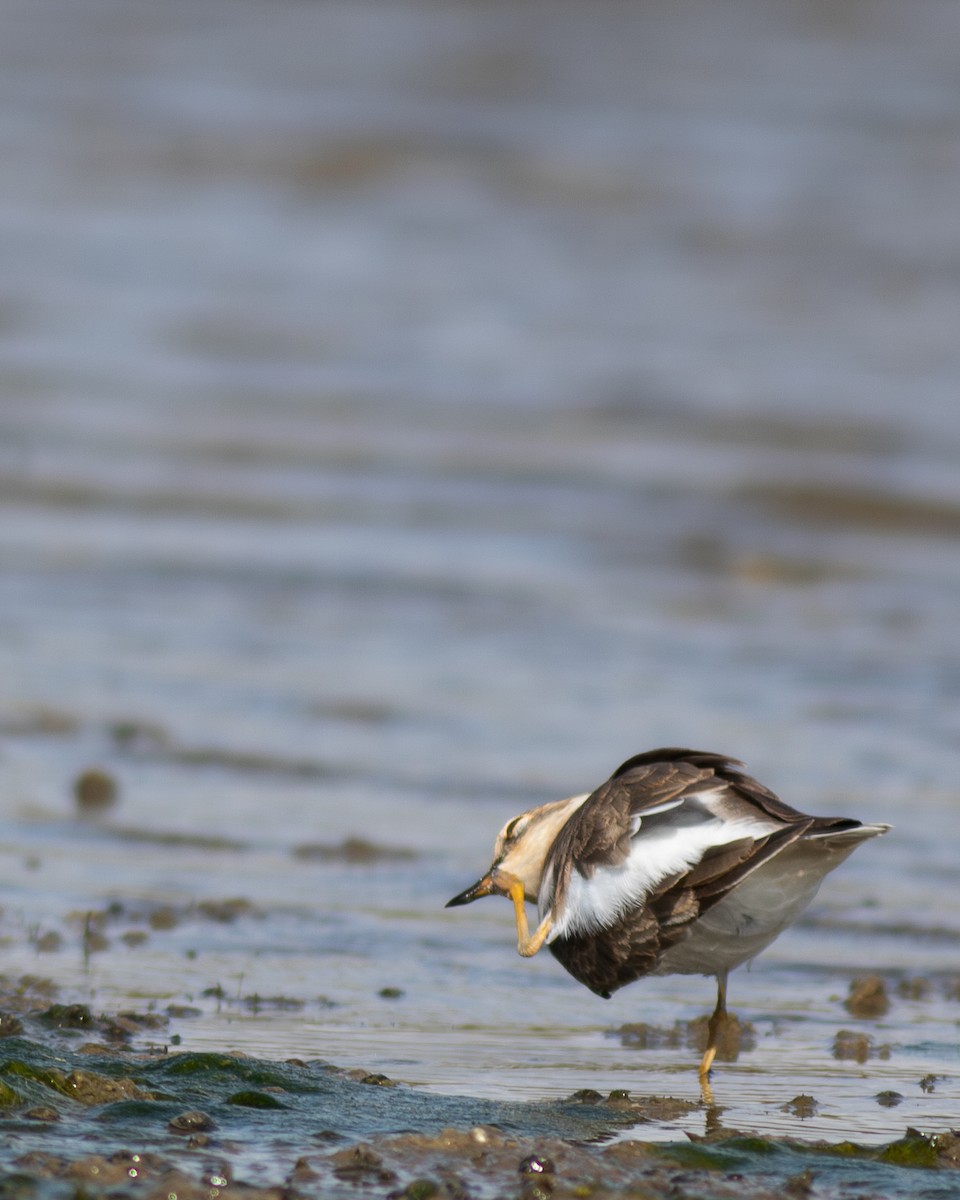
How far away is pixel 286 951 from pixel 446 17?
19367 mm

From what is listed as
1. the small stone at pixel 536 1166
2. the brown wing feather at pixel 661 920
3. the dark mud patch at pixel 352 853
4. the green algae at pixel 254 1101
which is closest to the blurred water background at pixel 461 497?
the dark mud patch at pixel 352 853

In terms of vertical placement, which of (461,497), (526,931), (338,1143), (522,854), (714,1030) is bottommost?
(338,1143)

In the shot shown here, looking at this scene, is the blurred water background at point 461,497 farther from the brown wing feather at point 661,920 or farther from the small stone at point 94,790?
the brown wing feather at point 661,920

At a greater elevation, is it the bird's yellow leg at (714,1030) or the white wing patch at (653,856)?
the white wing patch at (653,856)

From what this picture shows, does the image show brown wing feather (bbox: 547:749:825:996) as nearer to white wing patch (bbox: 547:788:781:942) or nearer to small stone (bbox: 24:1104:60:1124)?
white wing patch (bbox: 547:788:781:942)

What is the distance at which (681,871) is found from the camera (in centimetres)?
356

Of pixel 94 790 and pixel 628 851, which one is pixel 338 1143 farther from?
pixel 94 790

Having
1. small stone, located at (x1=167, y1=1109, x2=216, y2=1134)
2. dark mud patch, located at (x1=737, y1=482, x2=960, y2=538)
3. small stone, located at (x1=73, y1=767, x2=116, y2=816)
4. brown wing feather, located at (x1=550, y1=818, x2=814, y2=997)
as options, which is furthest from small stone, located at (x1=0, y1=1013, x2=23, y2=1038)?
dark mud patch, located at (x1=737, y1=482, x2=960, y2=538)

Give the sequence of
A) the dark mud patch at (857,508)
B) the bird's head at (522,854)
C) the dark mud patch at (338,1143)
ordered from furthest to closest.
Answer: the dark mud patch at (857,508) → the bird's head at (522,854) → the dark mud patch at (338,1143)

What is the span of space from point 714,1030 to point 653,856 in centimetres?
51

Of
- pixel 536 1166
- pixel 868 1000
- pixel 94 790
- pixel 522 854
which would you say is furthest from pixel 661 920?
pixel 94 790

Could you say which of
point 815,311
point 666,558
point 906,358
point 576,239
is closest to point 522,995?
point 666,558

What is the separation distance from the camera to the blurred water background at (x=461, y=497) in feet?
15.2

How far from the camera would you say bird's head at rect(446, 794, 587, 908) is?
418 cm
